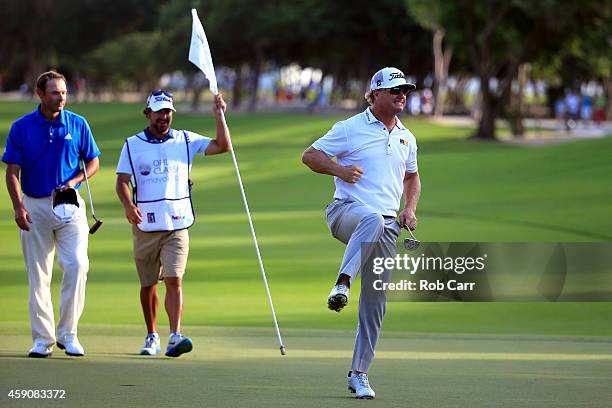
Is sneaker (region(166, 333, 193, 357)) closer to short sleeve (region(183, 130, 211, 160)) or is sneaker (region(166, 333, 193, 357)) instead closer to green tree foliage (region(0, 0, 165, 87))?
short sleeve (region(183, 130, 211, 160))

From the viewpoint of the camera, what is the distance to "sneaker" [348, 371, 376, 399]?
375 inches

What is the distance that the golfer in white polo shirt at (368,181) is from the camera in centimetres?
960

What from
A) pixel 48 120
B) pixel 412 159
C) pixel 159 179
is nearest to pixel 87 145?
pixel 48 120

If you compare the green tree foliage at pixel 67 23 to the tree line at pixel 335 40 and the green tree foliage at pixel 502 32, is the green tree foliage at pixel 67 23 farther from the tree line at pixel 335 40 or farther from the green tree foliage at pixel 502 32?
the green tree foliage at pixel 502 32

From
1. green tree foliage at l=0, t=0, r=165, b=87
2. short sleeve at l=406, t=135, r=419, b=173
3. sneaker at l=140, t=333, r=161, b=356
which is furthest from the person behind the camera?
green tree foliage at l=0, t=0, r=165, b=87

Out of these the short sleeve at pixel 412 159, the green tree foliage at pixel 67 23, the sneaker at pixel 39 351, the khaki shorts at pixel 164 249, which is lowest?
the green tree foliage at pixel 67 23

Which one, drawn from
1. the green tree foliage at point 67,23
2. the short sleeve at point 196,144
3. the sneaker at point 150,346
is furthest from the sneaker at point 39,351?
the green tree foliage at point 67,23

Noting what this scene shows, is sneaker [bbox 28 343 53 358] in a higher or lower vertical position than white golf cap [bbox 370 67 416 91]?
lower

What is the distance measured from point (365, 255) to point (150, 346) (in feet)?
10.4

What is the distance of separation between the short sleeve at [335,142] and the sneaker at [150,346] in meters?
2.99

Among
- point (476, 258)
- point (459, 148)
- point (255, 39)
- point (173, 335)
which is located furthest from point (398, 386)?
point (255, 39)

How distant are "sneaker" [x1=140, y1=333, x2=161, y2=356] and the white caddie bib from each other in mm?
882

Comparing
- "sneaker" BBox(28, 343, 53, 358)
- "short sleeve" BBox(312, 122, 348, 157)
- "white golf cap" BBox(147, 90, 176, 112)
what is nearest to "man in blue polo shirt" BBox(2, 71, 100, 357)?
"sneaker" BBox(28, 343, 53, 358)

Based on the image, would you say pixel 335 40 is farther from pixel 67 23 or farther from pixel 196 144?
pixel 196 144
